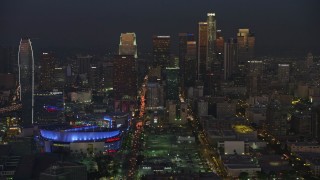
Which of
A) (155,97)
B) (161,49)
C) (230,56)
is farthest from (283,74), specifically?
(161,49)

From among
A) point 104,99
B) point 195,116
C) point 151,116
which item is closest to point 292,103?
point 195,116

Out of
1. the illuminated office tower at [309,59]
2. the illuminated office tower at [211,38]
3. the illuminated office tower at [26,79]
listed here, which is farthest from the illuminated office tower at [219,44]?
the illuminated office tower at [26,79]

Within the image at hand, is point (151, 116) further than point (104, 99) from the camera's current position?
No

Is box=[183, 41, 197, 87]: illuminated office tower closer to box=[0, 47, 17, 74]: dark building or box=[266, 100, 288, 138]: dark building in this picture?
box=[266, 100, 288, 138]: dark building

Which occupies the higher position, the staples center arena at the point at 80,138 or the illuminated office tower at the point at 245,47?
the illuminated office tower at the point at 245,47

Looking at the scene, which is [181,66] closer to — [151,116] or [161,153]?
[151,116]

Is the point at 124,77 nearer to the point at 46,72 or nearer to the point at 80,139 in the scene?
the point at 46,72

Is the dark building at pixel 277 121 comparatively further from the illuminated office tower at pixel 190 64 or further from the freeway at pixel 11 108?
the illuminated office tower at pixel 190 64
